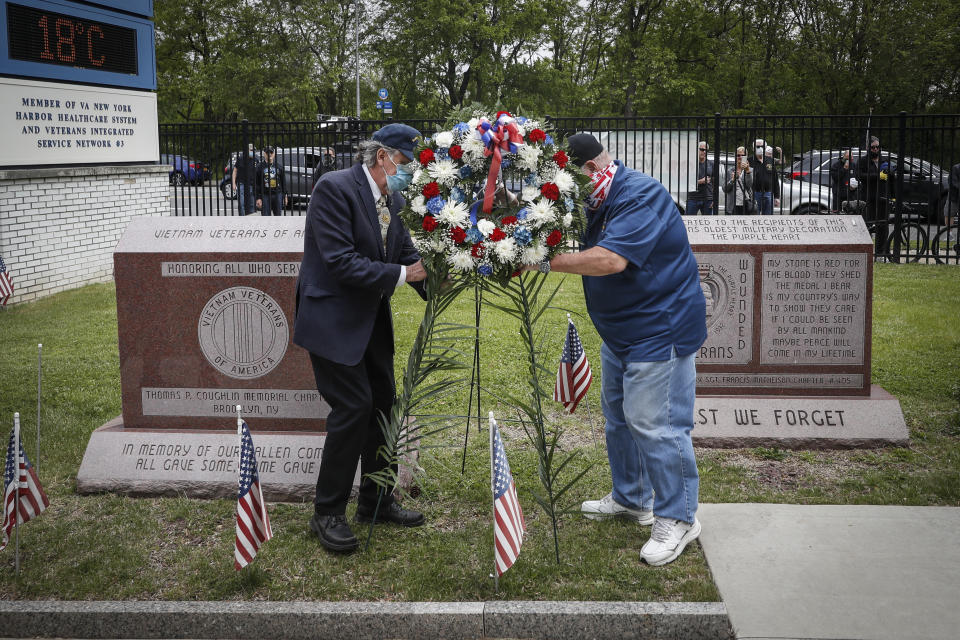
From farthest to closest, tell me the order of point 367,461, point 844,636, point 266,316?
point 266,316, point 367,461, point 844,636

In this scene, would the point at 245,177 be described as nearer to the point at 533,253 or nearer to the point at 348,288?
the point at 348,288

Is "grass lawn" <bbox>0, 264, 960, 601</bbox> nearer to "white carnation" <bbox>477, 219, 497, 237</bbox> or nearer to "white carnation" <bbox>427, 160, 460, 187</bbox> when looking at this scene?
"white carnation" <bbox>477, 219, 497, 237</bbox>

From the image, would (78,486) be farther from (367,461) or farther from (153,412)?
(367,461)

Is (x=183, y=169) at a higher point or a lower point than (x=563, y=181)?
higher

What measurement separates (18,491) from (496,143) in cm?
280

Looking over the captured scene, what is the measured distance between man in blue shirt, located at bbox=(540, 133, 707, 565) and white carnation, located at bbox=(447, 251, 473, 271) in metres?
0.65

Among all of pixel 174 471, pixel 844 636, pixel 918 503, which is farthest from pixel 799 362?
pixel 174 471

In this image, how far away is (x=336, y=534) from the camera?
15.0 ft

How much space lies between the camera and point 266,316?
555cm

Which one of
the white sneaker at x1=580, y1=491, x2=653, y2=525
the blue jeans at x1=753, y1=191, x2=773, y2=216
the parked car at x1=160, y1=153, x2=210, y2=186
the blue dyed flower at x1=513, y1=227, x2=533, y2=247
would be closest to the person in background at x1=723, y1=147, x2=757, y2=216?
the blue jeans at x1=753, y1=191, x2=773, y2=216

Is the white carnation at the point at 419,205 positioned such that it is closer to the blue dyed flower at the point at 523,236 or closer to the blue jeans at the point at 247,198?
the blue dyed flower at the point at 523,236

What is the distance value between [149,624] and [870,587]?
3.19 m

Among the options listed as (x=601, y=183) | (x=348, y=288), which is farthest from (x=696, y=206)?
(x=348, y=288)

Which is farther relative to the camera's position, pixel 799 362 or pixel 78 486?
pixel 799 362
